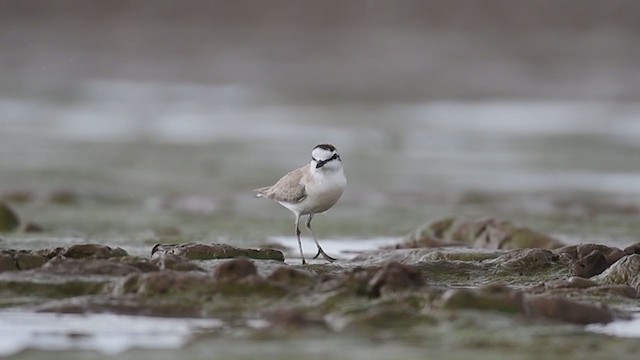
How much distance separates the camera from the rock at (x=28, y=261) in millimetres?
9086

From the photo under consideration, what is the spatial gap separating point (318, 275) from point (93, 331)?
1.76 metres

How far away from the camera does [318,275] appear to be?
9.10 m

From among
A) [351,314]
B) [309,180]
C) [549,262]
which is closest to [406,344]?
[351,314]

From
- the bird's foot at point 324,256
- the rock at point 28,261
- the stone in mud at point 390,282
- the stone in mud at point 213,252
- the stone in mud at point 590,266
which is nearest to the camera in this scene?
the stone in mud at point 390,282

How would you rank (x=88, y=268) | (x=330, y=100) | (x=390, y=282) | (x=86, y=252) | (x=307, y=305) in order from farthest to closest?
(x=330, y=100) < (x=86, y=252) < (x=88, y=268) < (x=390, y=282) < (x=307, y=305)

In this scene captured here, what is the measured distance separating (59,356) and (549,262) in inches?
160

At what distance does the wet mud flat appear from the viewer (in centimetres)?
739

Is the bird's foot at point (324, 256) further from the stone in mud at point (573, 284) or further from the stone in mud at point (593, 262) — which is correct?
the stone in mud at point (573, 284)

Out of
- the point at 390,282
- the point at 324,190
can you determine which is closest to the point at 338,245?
the point at 324,190

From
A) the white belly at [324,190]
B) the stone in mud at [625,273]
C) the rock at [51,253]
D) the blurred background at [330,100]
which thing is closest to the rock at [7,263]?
the rock at [51,253]

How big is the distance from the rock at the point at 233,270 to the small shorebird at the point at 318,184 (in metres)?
2.63

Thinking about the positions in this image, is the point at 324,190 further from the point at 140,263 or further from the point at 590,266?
the point at 140,263

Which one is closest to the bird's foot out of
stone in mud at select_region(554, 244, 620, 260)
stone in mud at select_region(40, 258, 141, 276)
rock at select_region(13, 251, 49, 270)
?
stone in mud at select_region(554, 244, 620, 260)

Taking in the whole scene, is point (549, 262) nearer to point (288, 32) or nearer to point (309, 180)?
point (309, 180)
